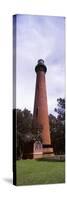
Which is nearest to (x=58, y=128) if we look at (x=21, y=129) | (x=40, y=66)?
(x=21, y=129)

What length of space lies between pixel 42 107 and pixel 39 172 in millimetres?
830

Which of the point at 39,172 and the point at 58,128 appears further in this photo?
the point at 58,128

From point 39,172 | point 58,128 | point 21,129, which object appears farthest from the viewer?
point 58,128

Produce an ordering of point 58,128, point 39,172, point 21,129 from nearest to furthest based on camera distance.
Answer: point 21,129, point 39,172, point 58,128

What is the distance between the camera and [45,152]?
686 centimetres

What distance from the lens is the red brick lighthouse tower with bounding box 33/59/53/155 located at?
6816 millimetres

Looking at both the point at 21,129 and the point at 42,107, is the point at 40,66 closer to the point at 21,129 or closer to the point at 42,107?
the point at 42,107

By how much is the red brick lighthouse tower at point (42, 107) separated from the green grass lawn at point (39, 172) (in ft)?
0.59

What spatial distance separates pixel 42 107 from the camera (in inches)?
271

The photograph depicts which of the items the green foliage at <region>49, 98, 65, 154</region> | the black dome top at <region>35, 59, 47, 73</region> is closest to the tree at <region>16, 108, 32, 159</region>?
the green foliage at <region>49, 98, 65, 154</region>

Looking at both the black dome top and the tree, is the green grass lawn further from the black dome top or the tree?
the black dome top

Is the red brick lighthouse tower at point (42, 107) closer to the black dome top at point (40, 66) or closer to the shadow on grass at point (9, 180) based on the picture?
the black dome top at point (40, 66)

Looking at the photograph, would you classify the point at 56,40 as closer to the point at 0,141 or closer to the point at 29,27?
the point at 29,27
